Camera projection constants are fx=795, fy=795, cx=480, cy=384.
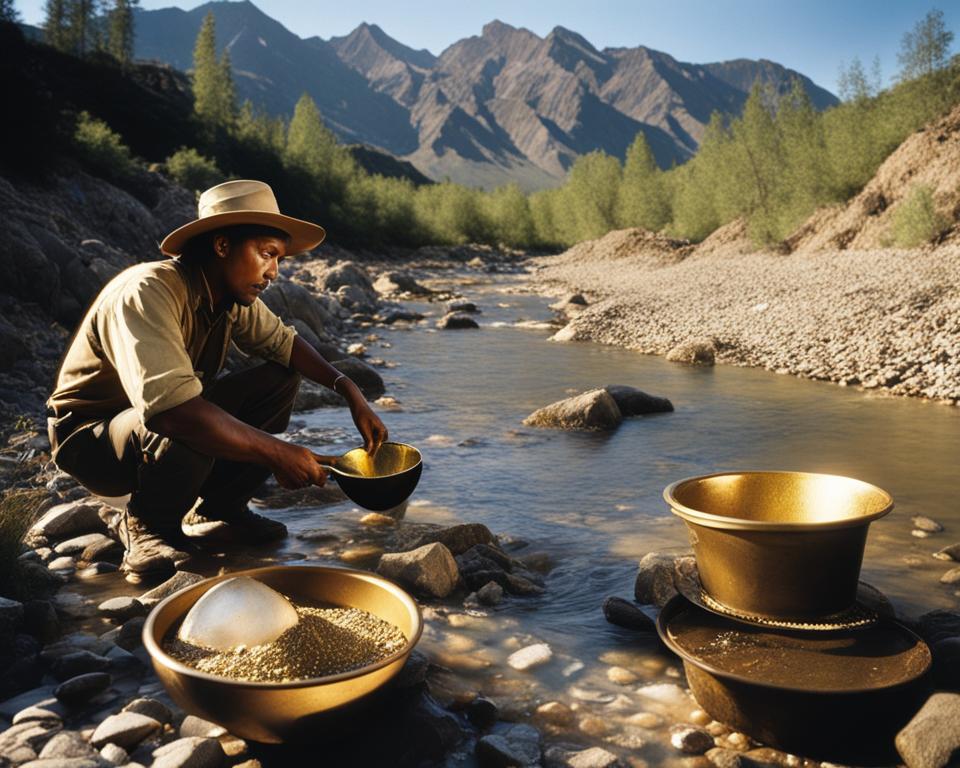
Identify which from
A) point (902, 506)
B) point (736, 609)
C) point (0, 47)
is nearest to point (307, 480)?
point (736, 609)

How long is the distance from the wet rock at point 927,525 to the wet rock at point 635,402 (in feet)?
11.7

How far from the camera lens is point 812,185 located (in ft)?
98.0

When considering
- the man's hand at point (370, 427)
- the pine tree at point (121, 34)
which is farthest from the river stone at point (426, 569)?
the pine tree at point (121, 34)

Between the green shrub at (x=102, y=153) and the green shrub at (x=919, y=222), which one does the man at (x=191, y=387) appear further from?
the green shrub at (x=102, y=153)

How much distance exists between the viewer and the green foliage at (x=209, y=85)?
53.8 meters

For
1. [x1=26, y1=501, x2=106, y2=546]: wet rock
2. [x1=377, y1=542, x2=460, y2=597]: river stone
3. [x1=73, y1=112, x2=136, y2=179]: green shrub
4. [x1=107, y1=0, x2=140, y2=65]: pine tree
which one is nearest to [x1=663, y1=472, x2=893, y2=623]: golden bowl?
[x1=377, y1=542, x2=460, y2=597]: river stone

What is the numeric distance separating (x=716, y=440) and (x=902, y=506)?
7.19ft

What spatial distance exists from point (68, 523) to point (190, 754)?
2.38 m

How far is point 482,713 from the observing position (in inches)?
102

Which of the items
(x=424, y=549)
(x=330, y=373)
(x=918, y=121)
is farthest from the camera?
(x=918, y=121)

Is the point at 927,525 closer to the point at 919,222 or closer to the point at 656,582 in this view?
the point at 656,582

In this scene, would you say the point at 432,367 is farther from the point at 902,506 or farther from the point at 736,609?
the point at 736,609

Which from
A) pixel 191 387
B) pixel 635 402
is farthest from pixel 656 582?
pixel 635 402

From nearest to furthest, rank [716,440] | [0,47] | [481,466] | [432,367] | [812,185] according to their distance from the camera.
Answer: [481,466] < [716,440] < [432,367] < [0,47] < [812,185]
